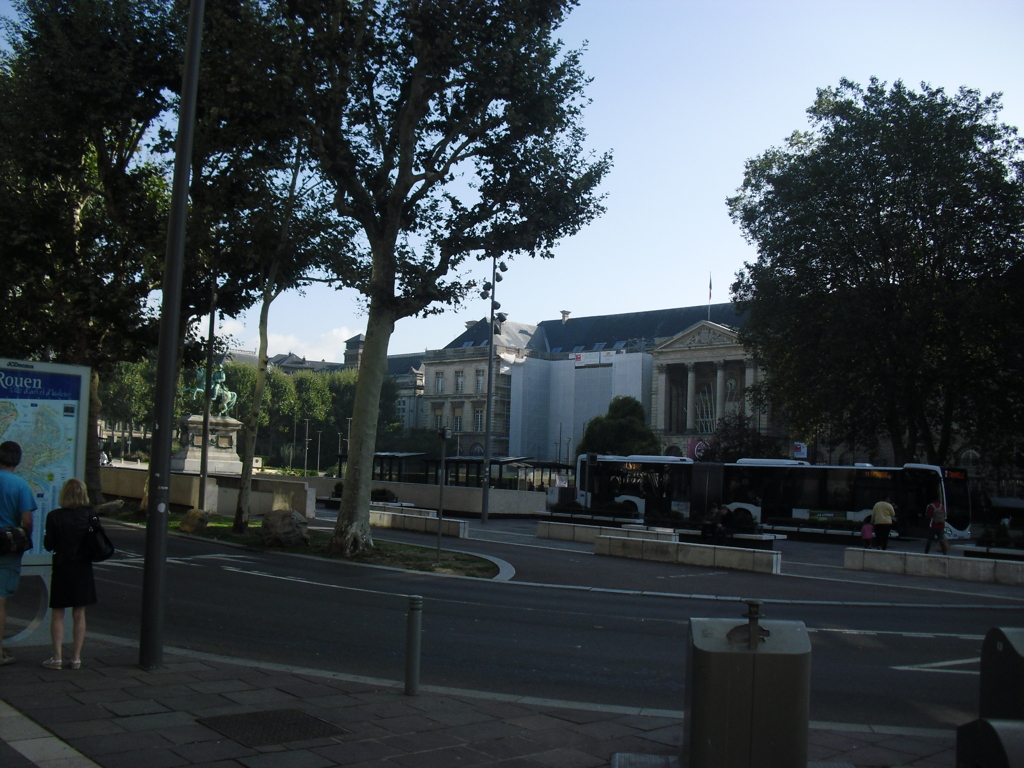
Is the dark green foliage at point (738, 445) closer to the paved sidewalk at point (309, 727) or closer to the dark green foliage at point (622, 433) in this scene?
the dark green foliage at point (622, 433)

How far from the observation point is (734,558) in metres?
21.0

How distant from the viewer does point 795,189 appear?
120ft

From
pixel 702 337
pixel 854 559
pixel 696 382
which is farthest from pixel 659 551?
pixel 696 382

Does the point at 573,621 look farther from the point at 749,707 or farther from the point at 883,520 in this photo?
the point at 883,520

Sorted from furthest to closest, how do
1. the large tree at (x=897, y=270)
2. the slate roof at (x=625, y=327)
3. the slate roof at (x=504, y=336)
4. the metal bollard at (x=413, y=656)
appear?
1. the slate roof at (x=504, y=336)
2. the slate roof at (x=625, y=327)
3. the large tree at (x=897, y=270)
4. the metal bollard at (x=413, y=656)

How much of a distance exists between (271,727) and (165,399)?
336cm

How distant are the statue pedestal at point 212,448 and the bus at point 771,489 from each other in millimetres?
18776

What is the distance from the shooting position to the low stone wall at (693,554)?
20469mm

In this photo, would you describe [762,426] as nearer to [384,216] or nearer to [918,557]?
[918,557]

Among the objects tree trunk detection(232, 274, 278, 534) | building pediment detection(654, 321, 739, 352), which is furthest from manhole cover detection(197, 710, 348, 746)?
building pediment detection(654, 321, 739, 352)

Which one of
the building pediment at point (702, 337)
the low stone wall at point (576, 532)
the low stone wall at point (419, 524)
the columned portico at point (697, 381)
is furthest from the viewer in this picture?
the columned portico at point (697, 381)

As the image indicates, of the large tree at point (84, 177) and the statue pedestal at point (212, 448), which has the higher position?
the large tree at point (84, 177)

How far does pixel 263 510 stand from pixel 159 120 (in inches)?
550

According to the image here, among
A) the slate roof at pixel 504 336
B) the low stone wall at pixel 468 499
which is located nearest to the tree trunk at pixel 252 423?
the low stone wall at pixel 468 499
